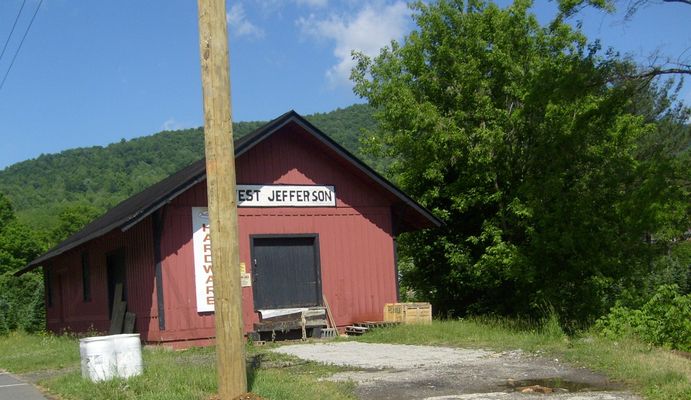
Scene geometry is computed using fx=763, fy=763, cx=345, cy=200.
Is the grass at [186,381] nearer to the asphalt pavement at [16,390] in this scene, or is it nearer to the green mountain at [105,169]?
the asphalt pavement at [16,390]

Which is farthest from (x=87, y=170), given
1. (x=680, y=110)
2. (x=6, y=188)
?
(x=680, y=110)

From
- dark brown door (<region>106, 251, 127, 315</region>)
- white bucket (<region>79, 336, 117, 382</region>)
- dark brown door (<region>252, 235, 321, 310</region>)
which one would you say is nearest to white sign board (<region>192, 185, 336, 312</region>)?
dark brown door (<region>252, 235, 321, 310</region>)

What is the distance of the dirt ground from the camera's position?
29.3 feet

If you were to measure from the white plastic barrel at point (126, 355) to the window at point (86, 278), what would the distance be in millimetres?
13371

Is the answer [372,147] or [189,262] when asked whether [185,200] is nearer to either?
[189,262]

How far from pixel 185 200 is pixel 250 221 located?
1631 millimetres

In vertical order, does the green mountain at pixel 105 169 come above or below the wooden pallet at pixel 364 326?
above

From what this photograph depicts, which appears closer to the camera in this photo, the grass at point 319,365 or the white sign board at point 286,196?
the grass at point 319,365

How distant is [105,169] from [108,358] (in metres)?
85.5

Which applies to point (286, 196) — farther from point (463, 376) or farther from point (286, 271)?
point (463, 376)

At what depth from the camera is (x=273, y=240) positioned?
18547mm

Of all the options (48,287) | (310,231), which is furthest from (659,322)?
(48,287)

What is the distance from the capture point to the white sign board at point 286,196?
59.8ft

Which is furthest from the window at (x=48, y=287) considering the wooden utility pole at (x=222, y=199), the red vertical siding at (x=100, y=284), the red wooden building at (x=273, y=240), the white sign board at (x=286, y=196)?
the wooden utility pole at (x=222, y=199)
